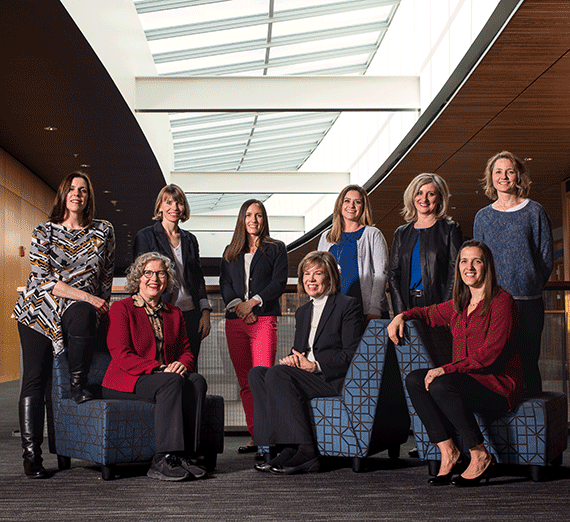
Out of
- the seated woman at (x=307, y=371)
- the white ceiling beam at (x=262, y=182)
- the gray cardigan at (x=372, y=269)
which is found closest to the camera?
the seated woman at (x=307, y=371)

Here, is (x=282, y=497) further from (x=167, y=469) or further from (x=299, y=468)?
(x=167, y=469)

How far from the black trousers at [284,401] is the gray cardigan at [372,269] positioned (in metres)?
0.57

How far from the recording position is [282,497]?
301cm

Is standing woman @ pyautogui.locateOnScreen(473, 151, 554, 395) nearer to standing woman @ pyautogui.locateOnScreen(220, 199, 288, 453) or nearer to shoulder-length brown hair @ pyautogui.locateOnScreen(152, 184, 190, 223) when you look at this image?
standing woman @ pyautogui.locateOnScreen(220, 199, 288, 453)

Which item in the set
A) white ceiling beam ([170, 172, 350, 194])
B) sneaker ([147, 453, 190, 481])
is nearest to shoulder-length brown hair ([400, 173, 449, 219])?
sneaker ([147, 453, 190, 481])

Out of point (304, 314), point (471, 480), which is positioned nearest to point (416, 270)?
point (304, 314)

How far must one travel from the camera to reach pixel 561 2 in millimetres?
5125

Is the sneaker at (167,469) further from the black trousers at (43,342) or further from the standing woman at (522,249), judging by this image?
the standing woman at (522,249)

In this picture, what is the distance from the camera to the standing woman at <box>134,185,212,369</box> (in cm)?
405

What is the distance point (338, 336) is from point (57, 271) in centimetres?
158

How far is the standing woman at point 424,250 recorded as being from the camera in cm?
379

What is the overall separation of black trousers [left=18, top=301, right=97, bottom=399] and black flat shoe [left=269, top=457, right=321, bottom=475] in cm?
120

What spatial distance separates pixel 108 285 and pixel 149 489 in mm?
1193

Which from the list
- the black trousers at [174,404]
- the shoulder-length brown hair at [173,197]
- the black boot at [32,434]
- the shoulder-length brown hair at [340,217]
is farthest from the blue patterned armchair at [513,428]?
the black boot at [32,434]
